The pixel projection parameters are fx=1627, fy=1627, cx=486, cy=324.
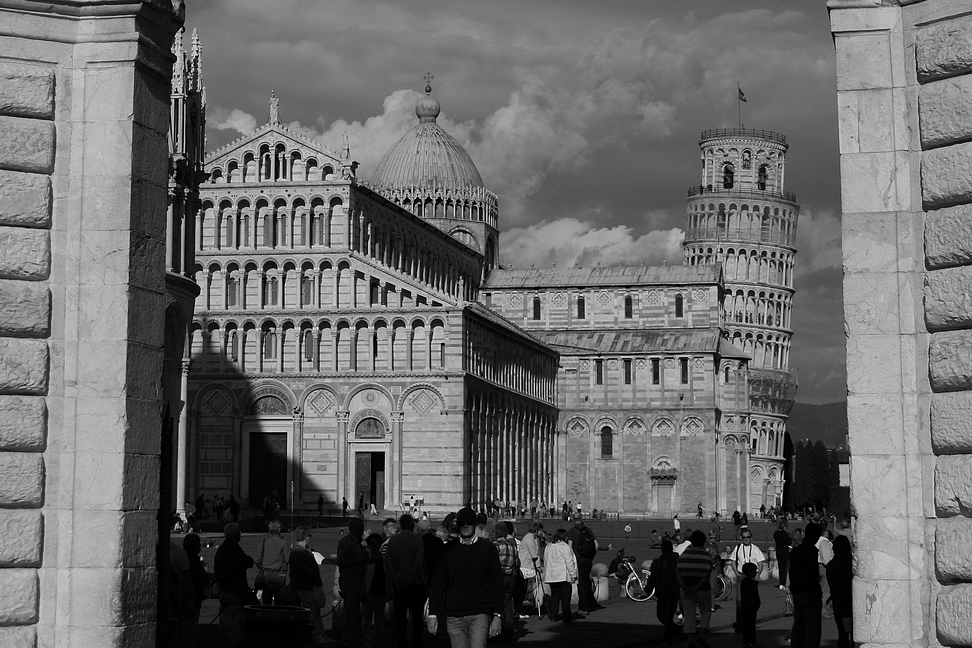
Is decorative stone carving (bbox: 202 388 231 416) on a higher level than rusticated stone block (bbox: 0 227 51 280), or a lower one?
higher

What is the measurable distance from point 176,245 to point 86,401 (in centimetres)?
3731

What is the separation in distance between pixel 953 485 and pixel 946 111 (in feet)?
10.7

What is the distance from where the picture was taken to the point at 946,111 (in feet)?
46.8

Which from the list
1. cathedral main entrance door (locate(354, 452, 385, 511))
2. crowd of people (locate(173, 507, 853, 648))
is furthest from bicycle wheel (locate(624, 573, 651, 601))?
cathedral main entrance door (locate(354, 452, 385, 511))

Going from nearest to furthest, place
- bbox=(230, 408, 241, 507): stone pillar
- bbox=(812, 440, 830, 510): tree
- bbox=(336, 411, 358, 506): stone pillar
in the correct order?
bbox=(336, 411, 358, 506): stone pillar, bbox=(230, 408, 241, 507): stone pillar, bbox=(812, 440, 830, 510): tree

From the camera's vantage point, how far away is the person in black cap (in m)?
17.0

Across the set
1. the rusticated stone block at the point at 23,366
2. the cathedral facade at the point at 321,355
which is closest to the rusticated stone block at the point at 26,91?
the rusticated stone block at the point at 23,366

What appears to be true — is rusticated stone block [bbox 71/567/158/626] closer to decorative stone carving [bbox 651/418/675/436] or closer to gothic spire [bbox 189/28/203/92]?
gothic spire [bbox 189/28/203/92]

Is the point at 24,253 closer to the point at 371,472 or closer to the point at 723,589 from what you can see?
the point at 723,589

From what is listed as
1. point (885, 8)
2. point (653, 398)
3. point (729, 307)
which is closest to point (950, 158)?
point (885, 8)

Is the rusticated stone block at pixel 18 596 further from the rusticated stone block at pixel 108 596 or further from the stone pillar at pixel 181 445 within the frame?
the stone pillar at pixel 181 445

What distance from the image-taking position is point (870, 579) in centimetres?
1453

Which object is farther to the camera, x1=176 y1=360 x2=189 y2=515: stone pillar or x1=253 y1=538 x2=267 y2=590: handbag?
x1=176 y1=360 x2=189 y2=515: stone pillar

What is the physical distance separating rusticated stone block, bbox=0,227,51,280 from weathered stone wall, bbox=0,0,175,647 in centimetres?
1
